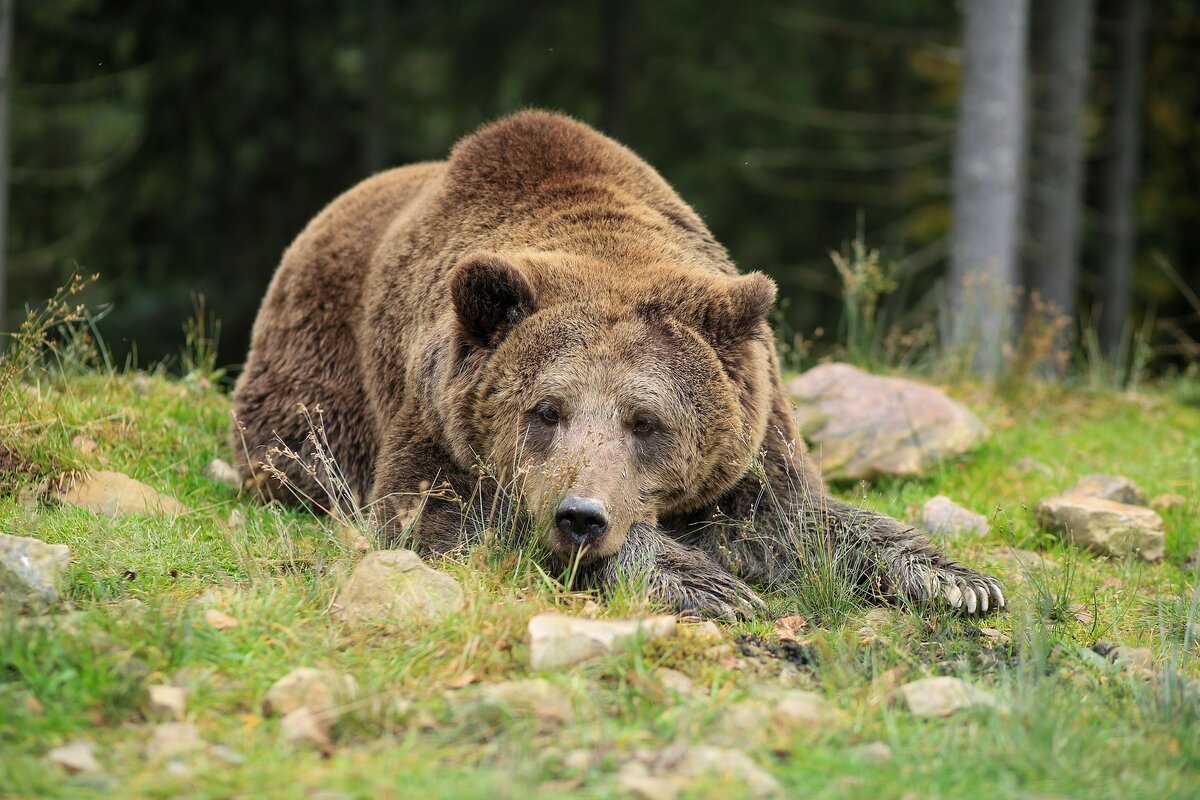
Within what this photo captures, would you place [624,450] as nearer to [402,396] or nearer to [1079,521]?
[402,396]

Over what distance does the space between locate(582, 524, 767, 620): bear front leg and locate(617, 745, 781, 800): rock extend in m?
1.28

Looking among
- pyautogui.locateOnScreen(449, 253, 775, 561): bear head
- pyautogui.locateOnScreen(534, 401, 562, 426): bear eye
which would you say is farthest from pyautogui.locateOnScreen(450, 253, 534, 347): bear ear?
pyautogui.locateOnScreen(534, 401, 562, 426): bear eye

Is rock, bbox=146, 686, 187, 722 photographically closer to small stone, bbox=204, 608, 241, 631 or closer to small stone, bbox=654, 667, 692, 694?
small stone, bbox=204, 608, 241, 631

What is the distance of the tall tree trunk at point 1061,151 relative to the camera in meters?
16.9

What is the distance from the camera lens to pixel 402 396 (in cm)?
588

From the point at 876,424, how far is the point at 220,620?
4184 millimetres

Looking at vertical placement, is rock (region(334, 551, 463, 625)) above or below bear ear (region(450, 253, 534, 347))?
below

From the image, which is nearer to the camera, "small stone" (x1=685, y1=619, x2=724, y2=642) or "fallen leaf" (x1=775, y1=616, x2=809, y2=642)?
"small stone" (x1=685, y1=619, x2=724, y2=642)

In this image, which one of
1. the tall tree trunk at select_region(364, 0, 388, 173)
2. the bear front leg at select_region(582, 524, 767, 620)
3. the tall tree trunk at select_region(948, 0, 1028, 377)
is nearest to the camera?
the bear front leg at select_region(582, 524, 767, 620)

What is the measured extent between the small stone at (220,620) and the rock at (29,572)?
50 cm

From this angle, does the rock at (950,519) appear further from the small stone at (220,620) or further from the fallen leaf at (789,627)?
the small stone at (220,620)

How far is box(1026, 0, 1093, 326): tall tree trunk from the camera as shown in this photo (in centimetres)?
1694

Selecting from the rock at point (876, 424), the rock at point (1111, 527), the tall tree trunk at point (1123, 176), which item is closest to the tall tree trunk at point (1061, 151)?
the tall tree trunk at point (1123, 176)

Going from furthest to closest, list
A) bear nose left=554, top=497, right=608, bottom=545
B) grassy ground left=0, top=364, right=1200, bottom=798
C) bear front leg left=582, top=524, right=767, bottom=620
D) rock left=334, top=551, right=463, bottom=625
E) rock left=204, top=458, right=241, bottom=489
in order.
→ rock left=204, top=458, right=241, bottom=489 < bear front leg left=582, top=524, right=767, bottom=620 < bear nose left=554, top=497, right=608, bottom=545 < rock left=334, top=551, right=463, bottom=625 < grassy ground left=0, top=364, right=1200, bottom=798
